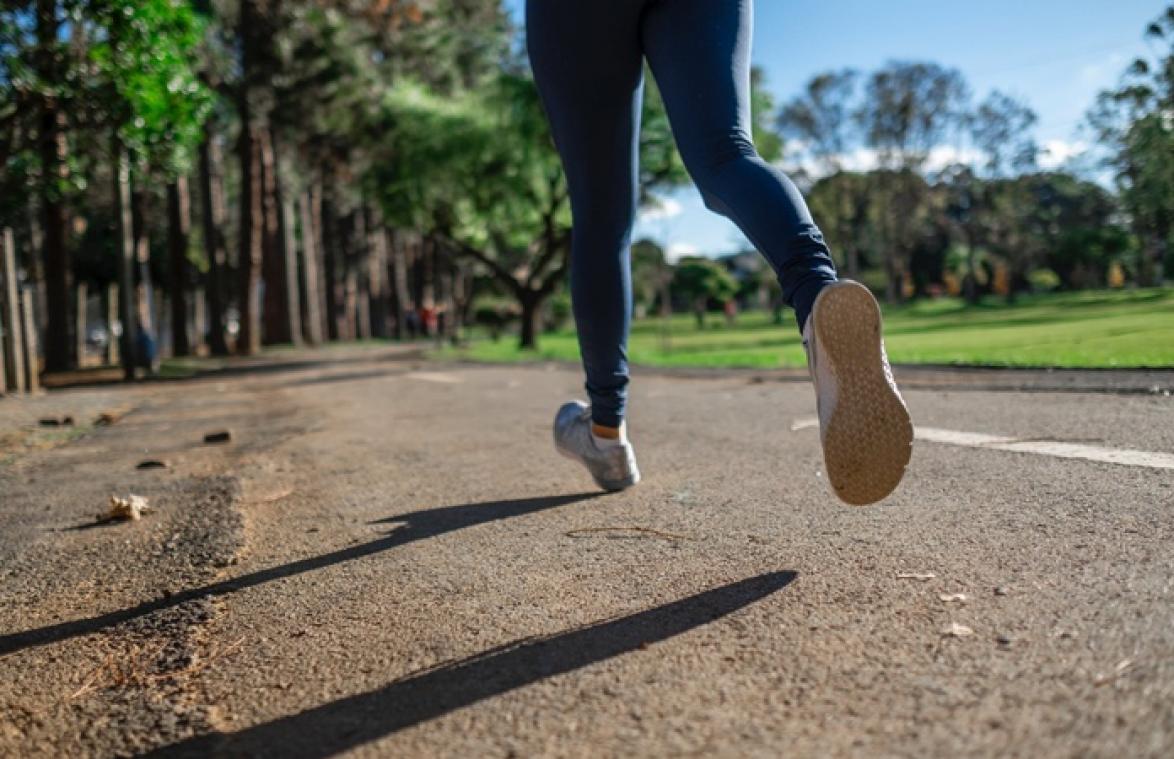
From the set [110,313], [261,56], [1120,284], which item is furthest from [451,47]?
[1120,284]

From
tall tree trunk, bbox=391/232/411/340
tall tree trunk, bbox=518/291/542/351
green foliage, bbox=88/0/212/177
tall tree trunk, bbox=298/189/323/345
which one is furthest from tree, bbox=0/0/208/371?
tall tree trunk, bbox=391/232/411/340

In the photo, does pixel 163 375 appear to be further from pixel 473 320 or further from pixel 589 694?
pixel 473 320

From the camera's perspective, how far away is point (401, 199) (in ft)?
82.9

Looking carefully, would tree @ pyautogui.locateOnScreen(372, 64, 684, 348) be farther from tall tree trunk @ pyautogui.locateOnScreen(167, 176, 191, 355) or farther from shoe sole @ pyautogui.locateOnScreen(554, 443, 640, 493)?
shoe sole @ pyautogui.locateOnScreen(554, 443, 640, 493)

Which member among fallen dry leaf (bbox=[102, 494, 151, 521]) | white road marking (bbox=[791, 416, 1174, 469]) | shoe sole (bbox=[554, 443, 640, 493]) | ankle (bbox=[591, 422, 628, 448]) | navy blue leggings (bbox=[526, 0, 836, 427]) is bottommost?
fallen dry leaf (bbox=[102, 494, 151, 521])

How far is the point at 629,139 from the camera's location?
102 inches

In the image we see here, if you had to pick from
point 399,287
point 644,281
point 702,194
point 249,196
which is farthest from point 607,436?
point 644,281

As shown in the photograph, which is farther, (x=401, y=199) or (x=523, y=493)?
(x=401, y=199)

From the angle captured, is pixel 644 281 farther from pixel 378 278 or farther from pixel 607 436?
pixel 607 436

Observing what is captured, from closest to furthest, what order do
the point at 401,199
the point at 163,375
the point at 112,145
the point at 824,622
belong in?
1. the point at 824,622
2. the point at 112,145
3. the point at 163,375
4. the point at 401,199

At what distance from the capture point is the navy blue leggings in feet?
6.35

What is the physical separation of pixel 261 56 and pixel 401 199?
6.01 metres

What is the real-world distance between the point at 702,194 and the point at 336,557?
1.23m

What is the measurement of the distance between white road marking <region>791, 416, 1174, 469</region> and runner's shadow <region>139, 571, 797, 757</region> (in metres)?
1.39
